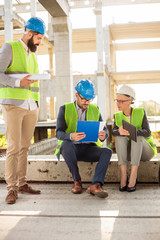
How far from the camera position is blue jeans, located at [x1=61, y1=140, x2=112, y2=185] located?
371cm

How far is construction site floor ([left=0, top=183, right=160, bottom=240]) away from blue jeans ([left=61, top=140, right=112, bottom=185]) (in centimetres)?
27

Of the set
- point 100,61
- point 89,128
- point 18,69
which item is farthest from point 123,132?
point 100,61

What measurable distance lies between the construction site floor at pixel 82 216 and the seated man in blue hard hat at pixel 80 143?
9.6 inches

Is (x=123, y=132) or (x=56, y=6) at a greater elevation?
(x=56, y=6)

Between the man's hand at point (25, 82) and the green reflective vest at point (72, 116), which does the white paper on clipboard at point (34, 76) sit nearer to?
the man's hand at point (25, 82)

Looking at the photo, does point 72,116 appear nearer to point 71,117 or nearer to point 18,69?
point 71,117

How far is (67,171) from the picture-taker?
432 centimetres

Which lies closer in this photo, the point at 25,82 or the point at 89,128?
the point at 25,82

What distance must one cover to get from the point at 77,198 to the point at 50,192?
1.51ft

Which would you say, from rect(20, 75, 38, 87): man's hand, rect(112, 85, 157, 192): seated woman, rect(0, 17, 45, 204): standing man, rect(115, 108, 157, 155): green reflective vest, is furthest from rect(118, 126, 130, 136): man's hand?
rect(20, 75, 38, 87): man's hand

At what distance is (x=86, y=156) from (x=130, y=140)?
2.18ft

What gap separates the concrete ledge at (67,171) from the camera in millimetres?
4227

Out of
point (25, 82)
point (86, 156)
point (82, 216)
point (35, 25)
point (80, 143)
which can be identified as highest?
point (35, 25)

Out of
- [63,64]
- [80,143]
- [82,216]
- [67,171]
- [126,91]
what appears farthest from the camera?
[63,64]
